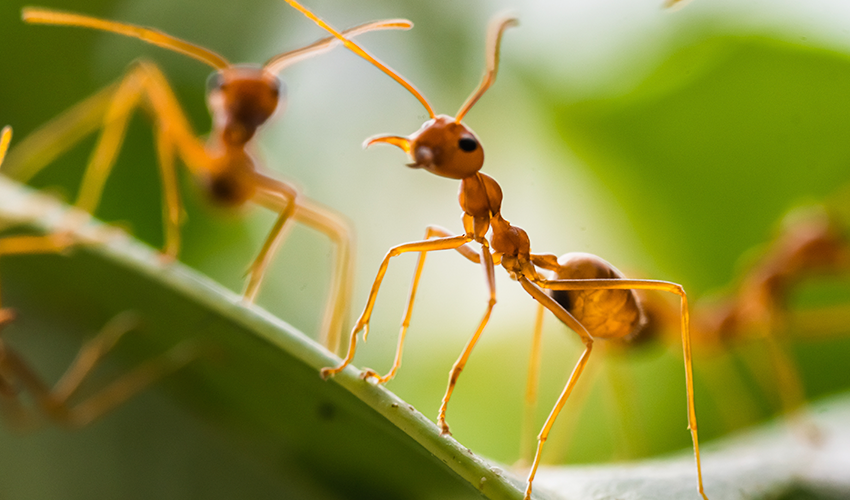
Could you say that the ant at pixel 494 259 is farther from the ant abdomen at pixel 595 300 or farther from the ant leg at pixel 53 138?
the ant leg at pixel 53 138

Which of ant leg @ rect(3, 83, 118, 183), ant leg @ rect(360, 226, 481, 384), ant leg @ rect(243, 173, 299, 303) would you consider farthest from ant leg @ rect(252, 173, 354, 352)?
ant leg @ rect(3, 83, 118, 183)

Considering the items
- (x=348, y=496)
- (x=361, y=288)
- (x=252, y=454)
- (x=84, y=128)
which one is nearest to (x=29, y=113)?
(x=84, y=128)

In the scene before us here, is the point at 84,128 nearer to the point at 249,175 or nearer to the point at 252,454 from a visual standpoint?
the point at 249,175

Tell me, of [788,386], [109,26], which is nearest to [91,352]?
[109,26]

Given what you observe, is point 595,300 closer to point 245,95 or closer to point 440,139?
point 440,139

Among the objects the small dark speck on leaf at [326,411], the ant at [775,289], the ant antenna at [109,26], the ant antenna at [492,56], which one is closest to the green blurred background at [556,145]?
the ant at [775,289]

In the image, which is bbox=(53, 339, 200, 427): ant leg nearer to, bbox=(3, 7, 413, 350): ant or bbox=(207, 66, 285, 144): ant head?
bbox=(3, 7, 413, 350): ant
